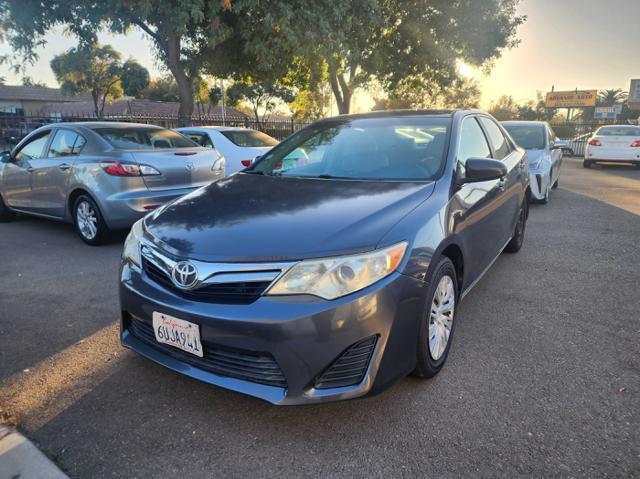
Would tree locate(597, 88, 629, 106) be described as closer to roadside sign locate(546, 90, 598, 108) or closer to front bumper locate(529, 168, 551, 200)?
roadside sign locate(546, 90, 598, 108)

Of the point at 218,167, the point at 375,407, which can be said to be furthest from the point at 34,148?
the point at 375,407

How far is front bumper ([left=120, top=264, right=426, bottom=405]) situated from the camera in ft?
6.50

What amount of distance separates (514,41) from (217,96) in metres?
31.2

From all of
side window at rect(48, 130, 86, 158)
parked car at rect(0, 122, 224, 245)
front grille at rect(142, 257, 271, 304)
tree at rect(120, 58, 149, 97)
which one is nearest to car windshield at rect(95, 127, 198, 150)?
parked car at rect(0, 122, 224, 245)

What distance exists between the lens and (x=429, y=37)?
1550cm

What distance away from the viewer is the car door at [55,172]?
5.66m

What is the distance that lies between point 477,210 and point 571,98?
226ft

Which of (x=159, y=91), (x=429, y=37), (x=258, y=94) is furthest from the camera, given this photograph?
(x=159, y=91)

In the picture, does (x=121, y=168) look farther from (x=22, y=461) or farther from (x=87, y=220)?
(x=22, y=461)

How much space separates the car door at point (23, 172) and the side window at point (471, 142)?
5.32 meters

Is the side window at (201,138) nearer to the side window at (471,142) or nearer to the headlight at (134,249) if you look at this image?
the side window at (471,142)

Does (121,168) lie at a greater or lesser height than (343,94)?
lesser

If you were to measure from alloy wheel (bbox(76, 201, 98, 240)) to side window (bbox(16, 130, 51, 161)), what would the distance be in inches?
48.9

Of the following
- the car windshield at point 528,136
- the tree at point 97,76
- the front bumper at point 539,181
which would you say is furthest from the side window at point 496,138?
the tree at point 97,76
